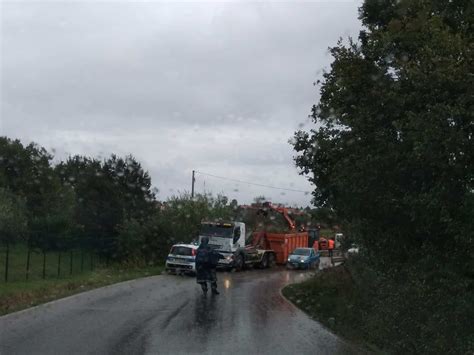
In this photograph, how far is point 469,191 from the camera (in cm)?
796

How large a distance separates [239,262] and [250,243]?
13.4ft

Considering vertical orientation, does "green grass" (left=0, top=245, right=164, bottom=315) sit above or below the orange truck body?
below

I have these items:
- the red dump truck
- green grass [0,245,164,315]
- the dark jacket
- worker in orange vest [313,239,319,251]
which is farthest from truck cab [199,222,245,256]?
the dark jacket

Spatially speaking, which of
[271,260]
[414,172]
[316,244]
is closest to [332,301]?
[414,172]

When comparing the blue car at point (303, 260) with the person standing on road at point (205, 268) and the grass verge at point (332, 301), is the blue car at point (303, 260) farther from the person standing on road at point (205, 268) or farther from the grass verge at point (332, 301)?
the person standing on road at point (205, 268)

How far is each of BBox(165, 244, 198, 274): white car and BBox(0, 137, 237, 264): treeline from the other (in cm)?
546

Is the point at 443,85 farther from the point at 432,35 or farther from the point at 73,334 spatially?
the point at 73,334

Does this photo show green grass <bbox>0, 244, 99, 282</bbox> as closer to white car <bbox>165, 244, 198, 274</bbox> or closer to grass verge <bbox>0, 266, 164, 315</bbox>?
grass verge <bbox>0, 266, 164, 315</bbox>

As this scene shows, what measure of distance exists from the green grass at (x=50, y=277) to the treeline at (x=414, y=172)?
9.66 m

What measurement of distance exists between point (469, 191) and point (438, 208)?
16.2 inches

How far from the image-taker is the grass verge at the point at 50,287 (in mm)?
17891

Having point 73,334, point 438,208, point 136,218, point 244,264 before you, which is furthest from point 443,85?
point 136,218

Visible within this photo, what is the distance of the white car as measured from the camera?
104ft

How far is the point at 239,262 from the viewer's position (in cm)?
3738
